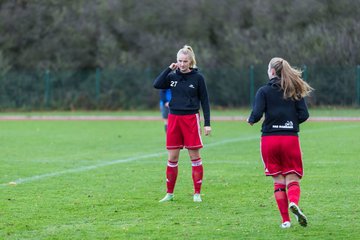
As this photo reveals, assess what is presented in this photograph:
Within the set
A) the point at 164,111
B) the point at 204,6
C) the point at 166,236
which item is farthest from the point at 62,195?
the point at 204,6

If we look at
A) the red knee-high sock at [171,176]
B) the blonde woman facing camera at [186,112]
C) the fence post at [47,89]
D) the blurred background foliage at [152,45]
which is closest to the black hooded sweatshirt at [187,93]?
the blonde woman facing camera at [186,112]

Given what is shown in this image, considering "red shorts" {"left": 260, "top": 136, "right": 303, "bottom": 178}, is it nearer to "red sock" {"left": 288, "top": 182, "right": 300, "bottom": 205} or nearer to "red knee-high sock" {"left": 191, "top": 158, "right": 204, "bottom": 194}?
"red sock" {"left": 288, "top": 182, "right": 300, "bottom": 205}

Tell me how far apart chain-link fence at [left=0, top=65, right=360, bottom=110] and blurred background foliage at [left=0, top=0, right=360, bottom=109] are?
0.18 feet

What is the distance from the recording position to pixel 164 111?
888 inches

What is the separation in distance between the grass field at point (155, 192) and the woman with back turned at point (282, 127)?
486 millimetres

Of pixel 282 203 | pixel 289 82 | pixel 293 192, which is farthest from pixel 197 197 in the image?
pixel 289 82

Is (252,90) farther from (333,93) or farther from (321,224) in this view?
(321,224)

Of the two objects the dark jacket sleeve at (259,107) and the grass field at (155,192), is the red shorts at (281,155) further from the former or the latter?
the grass field at (155,192)

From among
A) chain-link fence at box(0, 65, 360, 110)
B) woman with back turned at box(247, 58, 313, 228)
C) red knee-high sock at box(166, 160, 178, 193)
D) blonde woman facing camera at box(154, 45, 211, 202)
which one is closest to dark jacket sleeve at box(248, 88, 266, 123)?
woman with back turned at box(247, 58, 313, 228)

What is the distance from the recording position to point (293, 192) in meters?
8.98

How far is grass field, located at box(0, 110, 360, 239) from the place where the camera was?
9.05 metres

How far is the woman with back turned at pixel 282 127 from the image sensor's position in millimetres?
9078

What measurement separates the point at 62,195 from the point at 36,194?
41cm

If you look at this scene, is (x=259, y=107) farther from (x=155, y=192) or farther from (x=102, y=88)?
(x=102, y=88)
